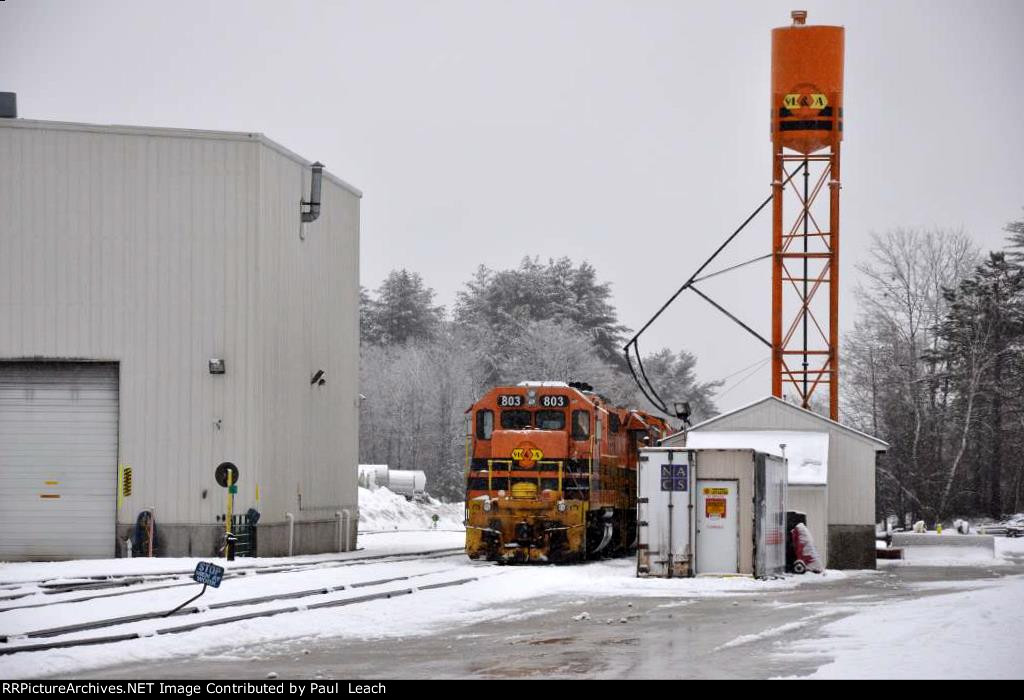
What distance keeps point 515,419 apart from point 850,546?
9.38 metres

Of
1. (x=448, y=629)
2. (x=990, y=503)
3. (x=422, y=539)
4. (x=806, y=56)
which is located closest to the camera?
(x=448, y=629)

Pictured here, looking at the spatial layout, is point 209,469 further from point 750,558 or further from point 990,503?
point 990,503

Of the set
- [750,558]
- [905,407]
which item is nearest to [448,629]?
[750,558]

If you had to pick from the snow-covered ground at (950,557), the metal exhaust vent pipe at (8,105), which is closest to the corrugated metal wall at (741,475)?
the snow-covered ground at (950,557)

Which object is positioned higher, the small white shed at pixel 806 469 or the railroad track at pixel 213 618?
the small white shed at pixel 806 469

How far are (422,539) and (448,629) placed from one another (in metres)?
34.5

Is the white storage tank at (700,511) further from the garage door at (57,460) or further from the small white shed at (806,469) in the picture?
the garage door at (57,460)

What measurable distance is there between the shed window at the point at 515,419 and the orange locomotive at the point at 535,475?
Result: 0.02 metres

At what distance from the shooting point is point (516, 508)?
113 ft

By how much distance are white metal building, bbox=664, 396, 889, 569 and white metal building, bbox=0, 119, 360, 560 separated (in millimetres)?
12135

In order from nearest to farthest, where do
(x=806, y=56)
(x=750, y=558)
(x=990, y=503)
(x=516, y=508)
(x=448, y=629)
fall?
1. (x=448, y=629)
2. (x=750, y=558)
3. (x=516, y=508)
4. (x=806, y=56)
5. (x=990, y=503)

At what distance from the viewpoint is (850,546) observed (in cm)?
3775

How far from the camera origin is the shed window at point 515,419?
35.8 metres

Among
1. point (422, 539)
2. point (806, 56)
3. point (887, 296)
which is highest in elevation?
point (806, 56)
